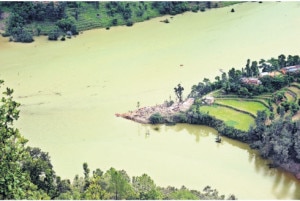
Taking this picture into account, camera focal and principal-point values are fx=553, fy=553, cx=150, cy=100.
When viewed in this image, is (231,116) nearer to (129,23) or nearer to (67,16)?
(129,23)

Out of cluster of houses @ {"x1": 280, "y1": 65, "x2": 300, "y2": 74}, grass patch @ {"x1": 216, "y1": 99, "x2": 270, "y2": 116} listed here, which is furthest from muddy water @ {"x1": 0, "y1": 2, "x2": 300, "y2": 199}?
cluster of houses @ {"x1": 280, "y1": 65, "x2": 300, "y2": 74}

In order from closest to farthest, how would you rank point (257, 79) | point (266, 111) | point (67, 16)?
point (266, 111) < point (257, 79) < point (67, 16)

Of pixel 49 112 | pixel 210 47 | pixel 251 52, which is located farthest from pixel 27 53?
pixel 251 52

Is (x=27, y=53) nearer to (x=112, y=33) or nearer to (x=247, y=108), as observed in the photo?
(x=112, y=33)

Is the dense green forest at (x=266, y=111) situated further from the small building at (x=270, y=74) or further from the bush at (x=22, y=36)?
the bush at (x=22, y=36)

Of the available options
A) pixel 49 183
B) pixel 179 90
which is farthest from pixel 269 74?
pixel 49 183

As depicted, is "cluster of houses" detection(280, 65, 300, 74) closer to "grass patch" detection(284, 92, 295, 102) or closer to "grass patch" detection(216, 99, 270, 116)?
"grass patch" detection(284, 92, 295, 102)

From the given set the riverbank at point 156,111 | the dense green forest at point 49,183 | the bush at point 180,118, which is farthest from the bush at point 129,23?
the dense green forest at point 49,183
